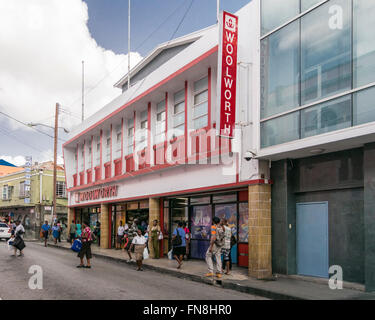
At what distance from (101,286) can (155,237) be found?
733 centimetres

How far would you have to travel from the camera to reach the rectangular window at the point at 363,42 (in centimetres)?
945

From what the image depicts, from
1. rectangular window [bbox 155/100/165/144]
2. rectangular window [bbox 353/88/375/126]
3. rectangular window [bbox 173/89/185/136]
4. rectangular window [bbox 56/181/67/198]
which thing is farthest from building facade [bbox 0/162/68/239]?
rectangular window [bbox 353/88/375/126]

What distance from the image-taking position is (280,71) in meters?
12.0

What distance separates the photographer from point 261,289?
10.2m

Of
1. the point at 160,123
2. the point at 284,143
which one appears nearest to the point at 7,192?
the point at 160,123

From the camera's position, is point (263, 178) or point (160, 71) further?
point (160, 71)

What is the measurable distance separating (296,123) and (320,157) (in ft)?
4.07

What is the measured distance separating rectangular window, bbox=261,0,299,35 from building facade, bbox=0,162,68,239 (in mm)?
32437

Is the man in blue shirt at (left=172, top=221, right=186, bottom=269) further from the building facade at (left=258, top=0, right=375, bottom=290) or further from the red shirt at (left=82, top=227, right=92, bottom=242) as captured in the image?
the building facade at (left=258, top=0, right=375, bottom=290)

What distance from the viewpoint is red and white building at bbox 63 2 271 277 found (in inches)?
505

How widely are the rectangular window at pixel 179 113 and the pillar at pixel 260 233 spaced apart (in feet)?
17.8

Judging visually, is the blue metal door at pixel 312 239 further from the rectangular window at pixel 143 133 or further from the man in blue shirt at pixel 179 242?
the rectangular window at pixel 143 133
